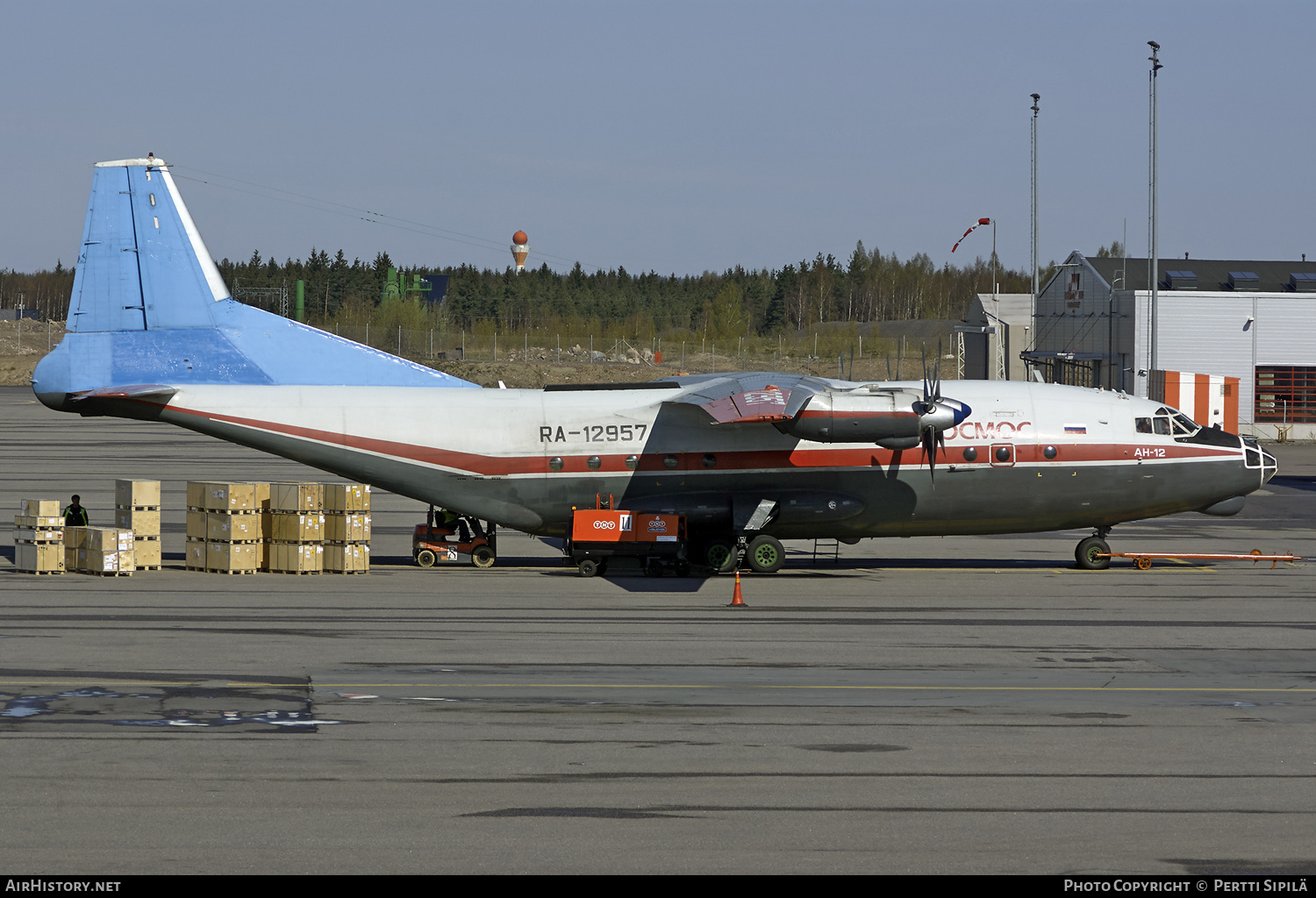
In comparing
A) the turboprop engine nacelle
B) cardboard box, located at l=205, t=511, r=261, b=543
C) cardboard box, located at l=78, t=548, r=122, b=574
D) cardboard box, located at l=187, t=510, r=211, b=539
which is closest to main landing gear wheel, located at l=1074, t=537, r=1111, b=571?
the turboprop engine nacelle

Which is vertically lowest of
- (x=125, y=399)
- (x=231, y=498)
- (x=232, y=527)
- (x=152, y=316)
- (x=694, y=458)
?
(x=232, y=527)

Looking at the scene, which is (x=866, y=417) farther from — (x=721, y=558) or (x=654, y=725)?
(x=654, y=725)

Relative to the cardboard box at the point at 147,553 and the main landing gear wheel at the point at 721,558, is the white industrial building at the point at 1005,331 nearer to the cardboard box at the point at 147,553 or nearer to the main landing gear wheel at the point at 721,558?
the main landing gear wheel at the point at 721,558

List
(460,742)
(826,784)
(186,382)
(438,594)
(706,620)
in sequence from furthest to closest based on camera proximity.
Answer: (186,382), (438,594), (706,620), (460,742), (826,784)

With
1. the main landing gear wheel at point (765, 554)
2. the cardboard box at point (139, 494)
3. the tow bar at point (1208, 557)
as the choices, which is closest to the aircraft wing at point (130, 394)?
the cardboard box at point (139, 494)

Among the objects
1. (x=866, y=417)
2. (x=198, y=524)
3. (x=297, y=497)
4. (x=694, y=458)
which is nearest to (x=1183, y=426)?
(x=866, y=417)

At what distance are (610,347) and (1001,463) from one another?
94.3m

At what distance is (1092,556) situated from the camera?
2684 cm

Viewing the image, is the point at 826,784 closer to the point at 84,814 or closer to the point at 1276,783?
the point at 1276,783

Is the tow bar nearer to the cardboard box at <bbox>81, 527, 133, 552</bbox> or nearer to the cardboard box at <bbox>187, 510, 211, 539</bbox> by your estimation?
the cardboard box at <bbox>187, 510, 211, 539</bbox>

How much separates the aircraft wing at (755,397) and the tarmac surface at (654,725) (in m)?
3.43

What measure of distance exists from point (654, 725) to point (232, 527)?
572 inches

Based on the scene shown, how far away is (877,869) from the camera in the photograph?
30.9ft
